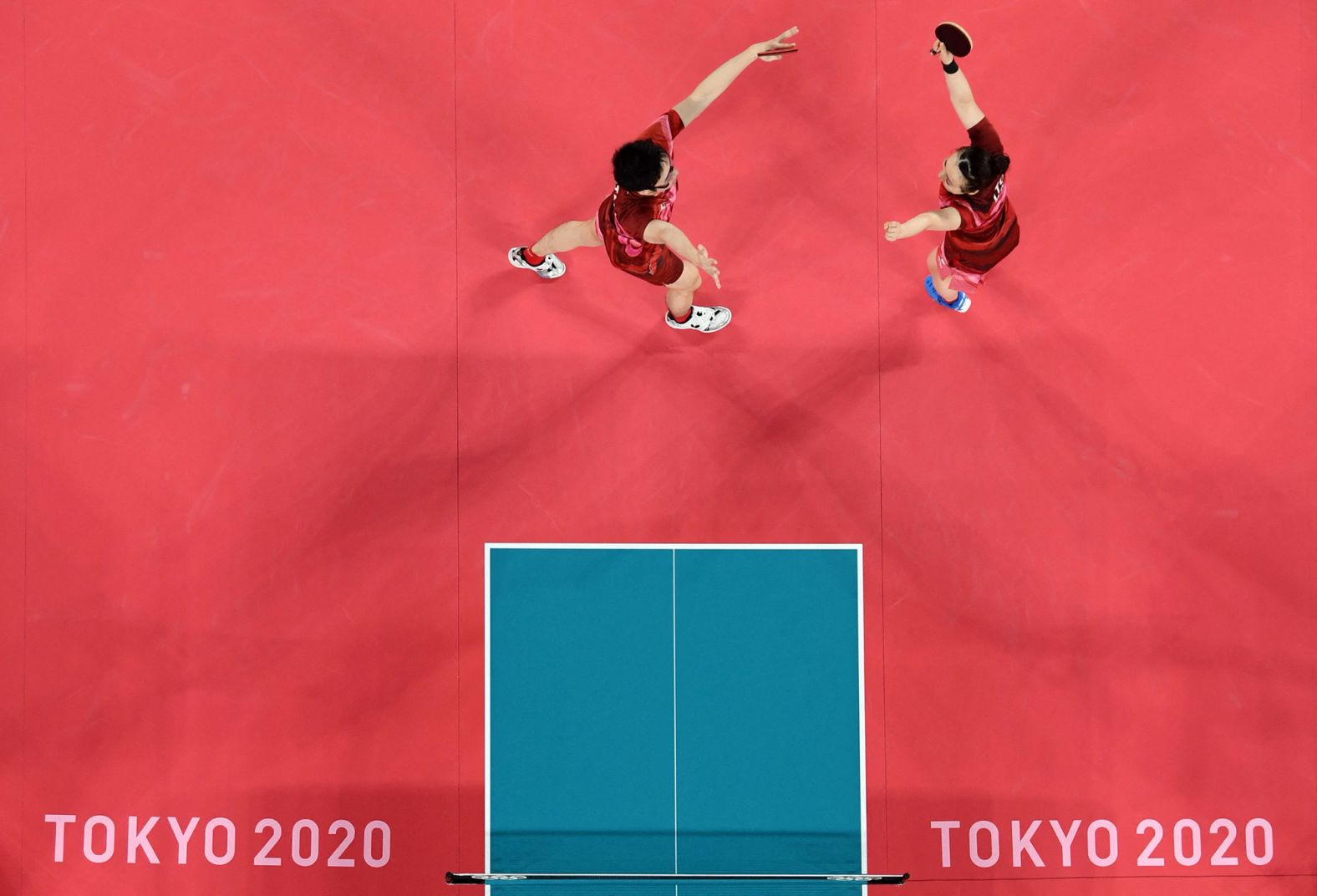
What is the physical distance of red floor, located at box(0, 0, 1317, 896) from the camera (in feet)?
19.6

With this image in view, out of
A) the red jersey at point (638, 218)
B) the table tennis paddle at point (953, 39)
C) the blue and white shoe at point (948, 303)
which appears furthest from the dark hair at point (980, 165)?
the red jersey at point (638, 218)

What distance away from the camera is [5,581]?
6086 millimetres

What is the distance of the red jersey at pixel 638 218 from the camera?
5.24m

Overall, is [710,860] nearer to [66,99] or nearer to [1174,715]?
[1174,715]

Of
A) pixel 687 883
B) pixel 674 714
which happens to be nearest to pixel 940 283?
pixel 674 714

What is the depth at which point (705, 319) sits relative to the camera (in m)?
6.04

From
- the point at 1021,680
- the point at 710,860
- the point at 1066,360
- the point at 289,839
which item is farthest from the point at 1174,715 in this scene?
the point at 289,839

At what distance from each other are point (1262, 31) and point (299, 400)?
23.5ft

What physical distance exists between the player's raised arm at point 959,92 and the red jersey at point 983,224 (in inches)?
2.9

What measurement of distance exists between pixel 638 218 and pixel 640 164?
0.34 m

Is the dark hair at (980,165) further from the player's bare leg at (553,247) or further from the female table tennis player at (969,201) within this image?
the player's bare leg at (553,247)

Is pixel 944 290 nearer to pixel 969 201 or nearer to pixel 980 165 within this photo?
pixel 969 201

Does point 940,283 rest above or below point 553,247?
below

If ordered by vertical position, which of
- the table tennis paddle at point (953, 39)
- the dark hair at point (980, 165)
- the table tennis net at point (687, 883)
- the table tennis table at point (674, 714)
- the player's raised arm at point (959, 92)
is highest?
the table tennis paddle at point (953, 39)
